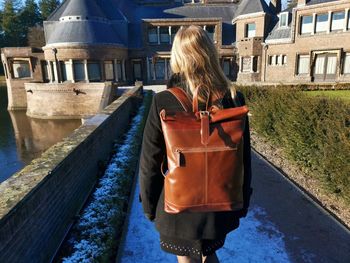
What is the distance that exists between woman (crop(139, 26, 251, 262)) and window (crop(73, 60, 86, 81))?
2965 cm

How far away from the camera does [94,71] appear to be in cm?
3045

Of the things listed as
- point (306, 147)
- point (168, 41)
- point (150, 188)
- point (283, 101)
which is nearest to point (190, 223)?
point (150, 188)

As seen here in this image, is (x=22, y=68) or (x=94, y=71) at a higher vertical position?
(x=22, y=68)

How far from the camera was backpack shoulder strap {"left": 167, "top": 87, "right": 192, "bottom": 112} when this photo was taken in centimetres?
203

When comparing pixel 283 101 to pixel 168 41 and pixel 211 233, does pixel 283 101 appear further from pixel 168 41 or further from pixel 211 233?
pixel 168 41

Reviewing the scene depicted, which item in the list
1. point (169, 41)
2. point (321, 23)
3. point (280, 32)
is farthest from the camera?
point (169, 41)

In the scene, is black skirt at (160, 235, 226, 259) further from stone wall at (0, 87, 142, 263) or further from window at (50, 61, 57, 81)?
window at (50, 61, 57, 81)

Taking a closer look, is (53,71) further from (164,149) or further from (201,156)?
(201,156)

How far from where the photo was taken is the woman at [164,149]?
2.08m

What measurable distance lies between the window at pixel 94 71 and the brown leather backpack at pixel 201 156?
97.8ft

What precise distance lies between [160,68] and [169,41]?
3.11 metres

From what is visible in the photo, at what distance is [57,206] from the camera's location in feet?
13.2

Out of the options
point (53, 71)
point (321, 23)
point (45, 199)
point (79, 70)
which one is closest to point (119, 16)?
point (79, 70)

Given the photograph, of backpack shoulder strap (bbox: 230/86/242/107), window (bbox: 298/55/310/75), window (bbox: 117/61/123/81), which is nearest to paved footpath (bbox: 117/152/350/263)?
backpack shoulder strap (bbox: 230/86/242/107)
